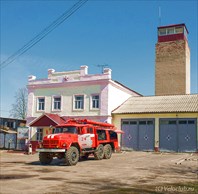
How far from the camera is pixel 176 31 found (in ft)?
164

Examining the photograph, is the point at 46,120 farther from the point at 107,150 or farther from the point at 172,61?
the point at 172,61

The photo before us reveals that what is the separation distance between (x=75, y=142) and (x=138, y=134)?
14.0 m

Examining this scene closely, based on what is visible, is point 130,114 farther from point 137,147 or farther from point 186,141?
point 186,141

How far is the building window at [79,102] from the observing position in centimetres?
3409

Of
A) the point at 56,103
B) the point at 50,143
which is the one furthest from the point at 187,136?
the point at 50,143

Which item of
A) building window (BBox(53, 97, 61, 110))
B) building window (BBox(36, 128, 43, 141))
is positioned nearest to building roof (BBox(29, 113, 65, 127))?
building window (BBox(36, 128, 43, 141))

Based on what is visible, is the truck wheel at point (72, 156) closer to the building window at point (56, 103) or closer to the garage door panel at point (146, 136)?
the garage door panel at point (146, 136)

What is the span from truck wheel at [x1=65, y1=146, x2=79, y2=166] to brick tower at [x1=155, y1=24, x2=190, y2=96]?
32.7m

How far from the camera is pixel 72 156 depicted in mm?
18484

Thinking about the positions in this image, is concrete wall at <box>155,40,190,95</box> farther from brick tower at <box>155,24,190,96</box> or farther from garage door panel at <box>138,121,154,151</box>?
garage door panel at <box>138,121,154,151</box>

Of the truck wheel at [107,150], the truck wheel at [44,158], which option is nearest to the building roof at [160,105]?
the truck wheel at [107,150]

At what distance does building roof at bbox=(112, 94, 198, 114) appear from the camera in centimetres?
3121

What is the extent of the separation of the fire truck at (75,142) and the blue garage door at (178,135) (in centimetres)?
928

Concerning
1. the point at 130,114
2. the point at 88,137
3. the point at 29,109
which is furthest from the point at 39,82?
the point at 88,137
